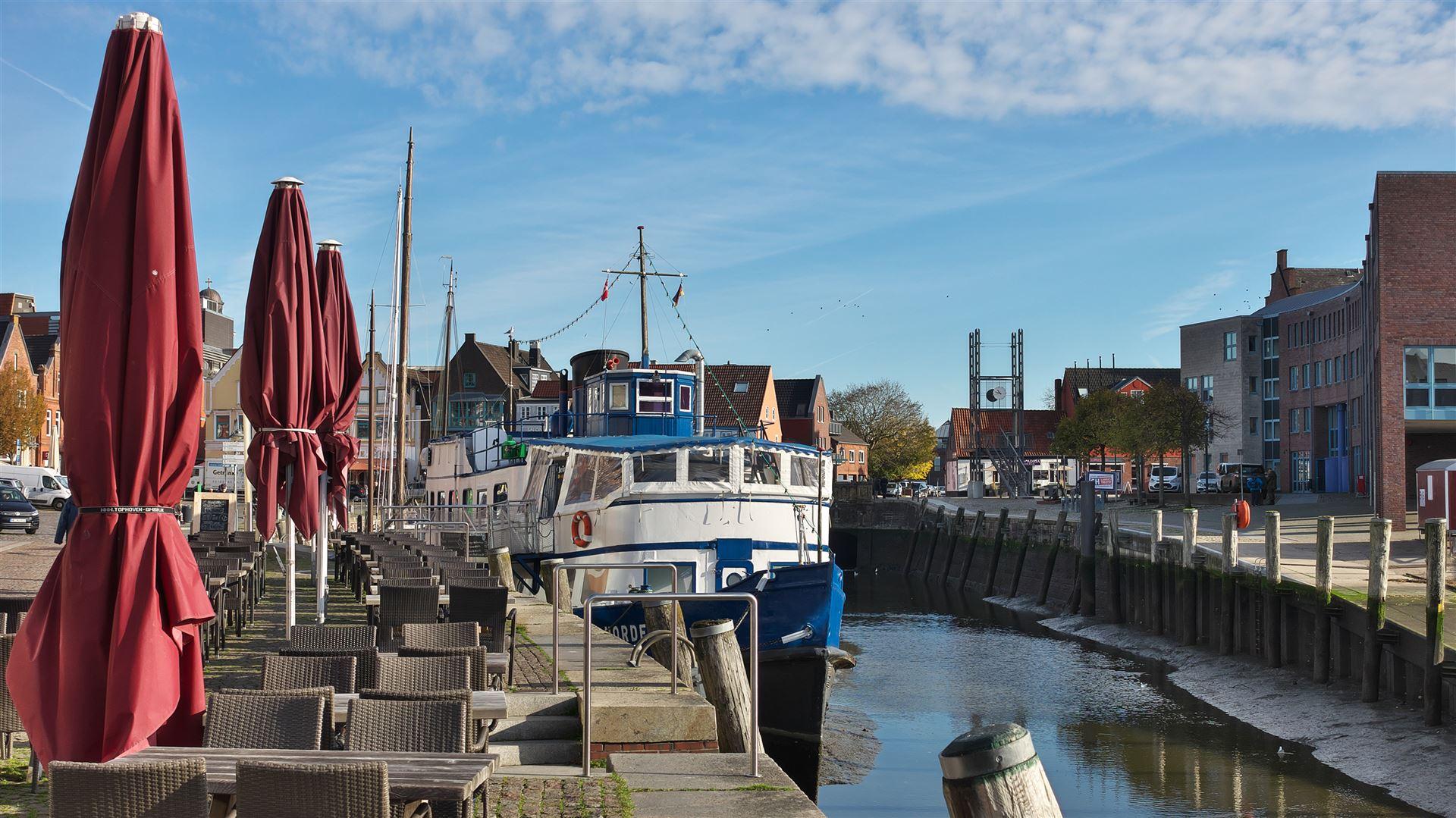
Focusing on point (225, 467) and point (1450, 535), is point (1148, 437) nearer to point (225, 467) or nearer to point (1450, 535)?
point (1450, 535)

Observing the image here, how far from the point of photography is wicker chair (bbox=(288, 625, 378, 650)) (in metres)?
9.17

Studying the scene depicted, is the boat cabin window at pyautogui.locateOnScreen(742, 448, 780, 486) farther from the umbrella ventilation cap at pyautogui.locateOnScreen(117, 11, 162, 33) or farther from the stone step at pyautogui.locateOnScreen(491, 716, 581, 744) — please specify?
the umbrella ventilation cap at pyautogui.locateOnScreen(117, 11, 162, 33)

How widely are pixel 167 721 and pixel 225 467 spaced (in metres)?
34.7

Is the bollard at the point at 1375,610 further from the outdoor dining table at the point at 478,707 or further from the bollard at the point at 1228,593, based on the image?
the outdoor dining table at the point at 478,707

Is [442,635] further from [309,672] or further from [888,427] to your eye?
[888,427]

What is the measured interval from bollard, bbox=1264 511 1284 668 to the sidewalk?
44 cm

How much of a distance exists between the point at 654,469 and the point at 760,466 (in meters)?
1.66

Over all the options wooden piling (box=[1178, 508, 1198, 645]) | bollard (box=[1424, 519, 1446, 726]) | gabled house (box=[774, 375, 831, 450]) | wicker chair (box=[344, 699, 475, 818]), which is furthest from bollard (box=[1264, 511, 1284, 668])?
gabled house (box=[774, 375, 831, 450])

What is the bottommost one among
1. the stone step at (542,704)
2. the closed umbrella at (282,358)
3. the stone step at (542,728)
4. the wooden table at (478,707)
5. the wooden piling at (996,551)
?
the wooden piling at (996,551)

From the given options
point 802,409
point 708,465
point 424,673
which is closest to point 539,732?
point 424,673

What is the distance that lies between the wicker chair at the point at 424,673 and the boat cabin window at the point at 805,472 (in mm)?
12606

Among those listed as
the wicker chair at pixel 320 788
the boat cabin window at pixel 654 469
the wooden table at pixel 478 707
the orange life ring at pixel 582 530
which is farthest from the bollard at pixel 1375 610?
the wicker chair at pixel 320 788

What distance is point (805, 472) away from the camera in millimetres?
20672

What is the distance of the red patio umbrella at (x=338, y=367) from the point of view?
495 inches
